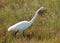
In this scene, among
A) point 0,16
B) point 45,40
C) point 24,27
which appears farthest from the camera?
point 0,16

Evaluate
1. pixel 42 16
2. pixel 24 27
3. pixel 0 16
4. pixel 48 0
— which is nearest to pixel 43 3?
pixel 48 0

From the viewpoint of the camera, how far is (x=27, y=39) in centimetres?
855

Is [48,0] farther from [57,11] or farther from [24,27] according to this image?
Result: [24,27]

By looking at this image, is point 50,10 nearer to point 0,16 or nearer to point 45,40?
point 0,16

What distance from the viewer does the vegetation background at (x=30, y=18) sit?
852 cm

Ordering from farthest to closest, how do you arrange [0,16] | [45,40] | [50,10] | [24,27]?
[50,10], [0,16], [24,27], [45,40]

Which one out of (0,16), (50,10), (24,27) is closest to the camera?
(24,27)

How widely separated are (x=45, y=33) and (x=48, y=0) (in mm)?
2603

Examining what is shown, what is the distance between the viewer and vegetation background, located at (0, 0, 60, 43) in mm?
8516

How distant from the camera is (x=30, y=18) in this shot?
1012 centimetres

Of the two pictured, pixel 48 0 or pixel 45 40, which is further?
pixel 48 0

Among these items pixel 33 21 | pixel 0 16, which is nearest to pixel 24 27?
pixel 33 21

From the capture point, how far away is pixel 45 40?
8.17 metres

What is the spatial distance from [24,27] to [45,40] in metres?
0.86
